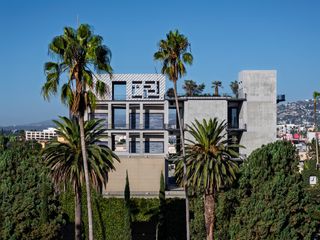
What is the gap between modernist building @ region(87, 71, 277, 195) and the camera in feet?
237

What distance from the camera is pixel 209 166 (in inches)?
1438

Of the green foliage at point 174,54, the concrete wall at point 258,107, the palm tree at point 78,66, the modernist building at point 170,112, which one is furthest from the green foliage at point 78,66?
the concrete wall at point 258,107

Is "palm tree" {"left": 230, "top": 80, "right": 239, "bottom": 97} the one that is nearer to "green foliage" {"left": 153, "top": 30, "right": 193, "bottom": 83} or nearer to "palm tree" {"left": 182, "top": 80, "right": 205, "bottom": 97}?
"palm tree" {"left": 182, "top": 80, "right": 205, "bottom": 97}

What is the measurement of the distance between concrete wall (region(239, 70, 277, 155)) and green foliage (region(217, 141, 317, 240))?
3454cm

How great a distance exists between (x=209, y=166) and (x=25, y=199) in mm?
14813

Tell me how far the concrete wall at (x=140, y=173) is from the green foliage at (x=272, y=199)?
2149 centimetres

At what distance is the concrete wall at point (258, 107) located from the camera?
7306cm

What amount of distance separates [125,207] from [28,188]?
845cm

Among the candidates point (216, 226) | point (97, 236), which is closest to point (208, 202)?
point (216, 226)

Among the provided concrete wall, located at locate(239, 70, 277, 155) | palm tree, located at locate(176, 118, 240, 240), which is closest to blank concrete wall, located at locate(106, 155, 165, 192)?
concrete wall, located at locate(239, 70, 277, 155)

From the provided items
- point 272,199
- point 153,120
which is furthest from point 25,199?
point 153,120

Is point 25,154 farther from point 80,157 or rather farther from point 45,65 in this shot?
point 45,65

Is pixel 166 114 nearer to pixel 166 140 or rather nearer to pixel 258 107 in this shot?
pixel 166 140

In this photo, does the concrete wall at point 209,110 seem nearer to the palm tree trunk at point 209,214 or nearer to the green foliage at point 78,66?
the palm tree trunk at point 209,214
